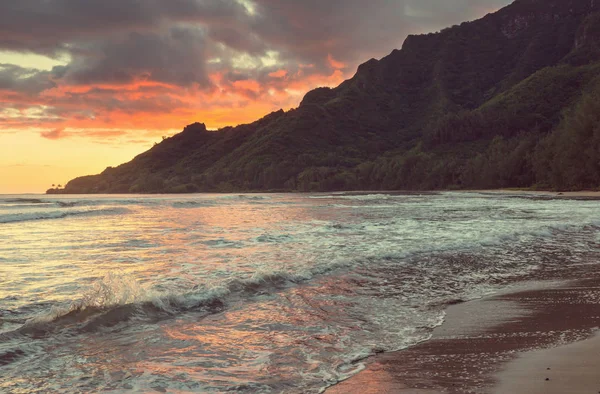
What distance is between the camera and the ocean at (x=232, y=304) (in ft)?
18.1

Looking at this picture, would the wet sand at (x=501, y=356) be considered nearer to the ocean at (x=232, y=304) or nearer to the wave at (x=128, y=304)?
the ocean at (x=232, y=304)

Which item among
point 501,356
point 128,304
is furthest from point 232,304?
point 501,356

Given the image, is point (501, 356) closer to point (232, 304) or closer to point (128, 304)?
point (232, 304)

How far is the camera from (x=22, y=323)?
7277 millimetres

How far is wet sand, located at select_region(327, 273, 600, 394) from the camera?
488 cm

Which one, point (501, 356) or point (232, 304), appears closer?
point (501, 356)

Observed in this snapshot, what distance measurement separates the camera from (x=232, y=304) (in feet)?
29.6

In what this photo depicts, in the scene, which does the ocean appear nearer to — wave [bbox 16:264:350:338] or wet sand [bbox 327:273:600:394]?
wave [bbox 16:264:350:338]

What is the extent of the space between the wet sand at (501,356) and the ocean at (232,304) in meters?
0.37

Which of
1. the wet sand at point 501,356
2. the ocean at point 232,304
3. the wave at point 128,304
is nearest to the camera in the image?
the wet sand at point 501,356

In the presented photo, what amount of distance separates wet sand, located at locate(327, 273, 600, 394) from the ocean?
371mm

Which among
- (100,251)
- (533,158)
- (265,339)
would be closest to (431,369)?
(265,339)

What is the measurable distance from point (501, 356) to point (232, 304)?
4786 millimetres

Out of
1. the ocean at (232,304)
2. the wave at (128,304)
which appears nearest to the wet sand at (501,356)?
the ocean at (232,304)
